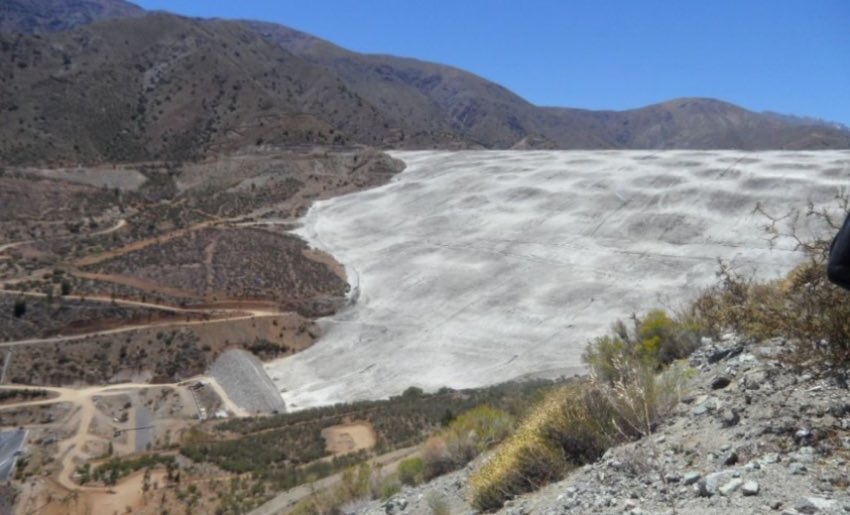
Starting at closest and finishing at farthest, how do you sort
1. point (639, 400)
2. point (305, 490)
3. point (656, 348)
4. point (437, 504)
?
point (639, 400), point (437, 504), point (656, 348), point (305, 490)

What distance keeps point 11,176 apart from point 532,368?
51.8 metres

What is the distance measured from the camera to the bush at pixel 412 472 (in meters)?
10.0

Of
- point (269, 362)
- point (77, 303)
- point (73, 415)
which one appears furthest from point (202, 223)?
point (73, 415)

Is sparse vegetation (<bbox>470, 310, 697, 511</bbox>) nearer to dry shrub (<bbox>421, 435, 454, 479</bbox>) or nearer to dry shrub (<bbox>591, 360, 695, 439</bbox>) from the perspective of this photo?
A: dry shrub (<bbox>591, 360, 695, 439</bbox>)

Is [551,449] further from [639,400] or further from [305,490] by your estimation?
[305,490]

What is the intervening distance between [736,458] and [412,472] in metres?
5.65

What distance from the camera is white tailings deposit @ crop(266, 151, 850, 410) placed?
102 feet

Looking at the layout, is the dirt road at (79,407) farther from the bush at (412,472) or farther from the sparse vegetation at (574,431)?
the sparse vegetation at (574,431)

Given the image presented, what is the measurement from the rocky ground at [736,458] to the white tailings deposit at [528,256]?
15.9 metres

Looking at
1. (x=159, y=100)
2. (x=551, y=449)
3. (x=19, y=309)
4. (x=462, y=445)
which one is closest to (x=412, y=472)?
(x=462, y=445)

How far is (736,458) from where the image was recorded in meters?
5.45

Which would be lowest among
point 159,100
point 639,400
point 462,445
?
point 462,445

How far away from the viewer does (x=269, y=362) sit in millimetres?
33750

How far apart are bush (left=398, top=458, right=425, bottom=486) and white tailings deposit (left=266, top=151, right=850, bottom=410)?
13647 mm
